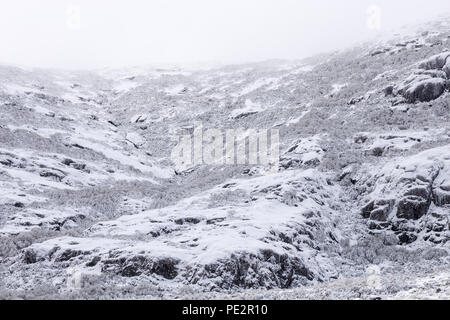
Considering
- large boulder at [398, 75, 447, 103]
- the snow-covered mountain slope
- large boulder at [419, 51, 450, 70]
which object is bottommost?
the snow-covered mountain slope

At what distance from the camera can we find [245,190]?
1177 inches

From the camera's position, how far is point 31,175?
34.7 meters

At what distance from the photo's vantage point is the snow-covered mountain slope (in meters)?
18.4

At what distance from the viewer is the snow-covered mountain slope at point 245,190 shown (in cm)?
1836

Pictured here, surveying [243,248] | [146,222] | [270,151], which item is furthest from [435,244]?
[270,151]

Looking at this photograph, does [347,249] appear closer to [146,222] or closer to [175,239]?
[175,239]

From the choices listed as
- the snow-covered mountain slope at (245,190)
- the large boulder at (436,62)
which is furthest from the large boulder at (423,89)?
the large boulder at (436,62)

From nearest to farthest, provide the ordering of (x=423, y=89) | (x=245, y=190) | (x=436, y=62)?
(x=245, y=190) < (x=423, y=89) < (x=436, y=62)

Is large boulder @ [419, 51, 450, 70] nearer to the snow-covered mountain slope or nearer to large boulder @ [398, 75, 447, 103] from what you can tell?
the snow-covered mountain slope

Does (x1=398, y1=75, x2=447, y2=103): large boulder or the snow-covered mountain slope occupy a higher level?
(x1=398, y1=75, x2=447, y2=103): large boulder

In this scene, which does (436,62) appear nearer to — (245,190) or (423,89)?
(423,89)

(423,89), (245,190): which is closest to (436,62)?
(423,89)

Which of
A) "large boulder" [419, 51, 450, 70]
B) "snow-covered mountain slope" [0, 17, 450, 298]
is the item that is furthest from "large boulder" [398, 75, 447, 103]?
"large boulder" [419, 51, 450, 70]

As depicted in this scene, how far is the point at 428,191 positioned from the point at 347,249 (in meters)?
5.57
